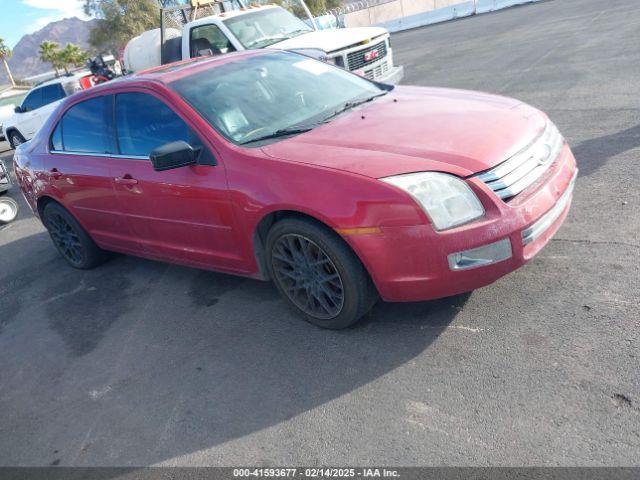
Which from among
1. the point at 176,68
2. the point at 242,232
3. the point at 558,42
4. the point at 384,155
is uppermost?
the point at 176,68

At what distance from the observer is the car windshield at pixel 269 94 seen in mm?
3963

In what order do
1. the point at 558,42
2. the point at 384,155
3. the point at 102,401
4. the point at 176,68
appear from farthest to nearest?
1. the point at 558,42
2. the point at 176,68
3. the point at 102,401
4. the point at 384,155

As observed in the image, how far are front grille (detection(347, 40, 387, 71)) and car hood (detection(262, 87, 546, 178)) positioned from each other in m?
5.38

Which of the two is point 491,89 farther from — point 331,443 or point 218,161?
point 331,443

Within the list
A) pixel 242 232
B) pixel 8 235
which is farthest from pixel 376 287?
pixel 8 235

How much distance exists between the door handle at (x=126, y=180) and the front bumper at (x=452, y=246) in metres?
2.02

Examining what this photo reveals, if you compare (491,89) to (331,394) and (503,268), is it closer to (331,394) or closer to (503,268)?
(503,268)

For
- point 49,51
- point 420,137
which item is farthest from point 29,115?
point 49,51

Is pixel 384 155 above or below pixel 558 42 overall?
above

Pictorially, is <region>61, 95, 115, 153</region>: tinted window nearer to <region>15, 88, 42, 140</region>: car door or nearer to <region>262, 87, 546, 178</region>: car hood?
<region>262, 87, 546, 178</region>: car hood

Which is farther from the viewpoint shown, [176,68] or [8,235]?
[8,235]

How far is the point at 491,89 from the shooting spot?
9.38m

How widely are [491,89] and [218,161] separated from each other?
6866 mm

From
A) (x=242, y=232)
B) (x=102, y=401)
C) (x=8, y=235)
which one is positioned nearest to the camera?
(x=102, y=401)
